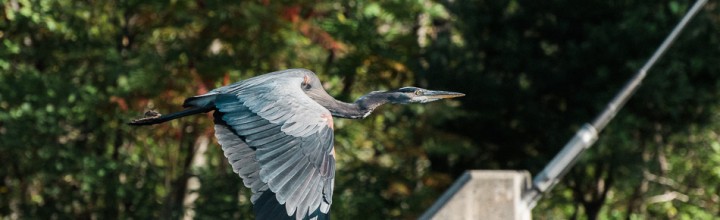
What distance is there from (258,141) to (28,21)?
9.90 meters

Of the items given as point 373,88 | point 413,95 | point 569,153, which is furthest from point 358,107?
point 373,88

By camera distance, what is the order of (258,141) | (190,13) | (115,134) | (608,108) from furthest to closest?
1. (115,134)
2. (190,13)
3. (608,108)
4. (258,141)

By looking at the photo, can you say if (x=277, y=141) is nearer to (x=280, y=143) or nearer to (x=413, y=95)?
(x=280, y=143)

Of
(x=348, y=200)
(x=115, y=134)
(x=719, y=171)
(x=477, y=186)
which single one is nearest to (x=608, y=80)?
(x=719, y=171)

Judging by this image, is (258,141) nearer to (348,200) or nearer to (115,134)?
(348,200)

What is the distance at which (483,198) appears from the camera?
14.0 m

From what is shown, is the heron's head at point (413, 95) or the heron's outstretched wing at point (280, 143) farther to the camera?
the heron's head at point (413, 95)

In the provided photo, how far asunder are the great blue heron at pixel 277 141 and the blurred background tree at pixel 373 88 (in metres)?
6.92

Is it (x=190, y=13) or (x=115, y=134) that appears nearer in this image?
(x=190, y=13)

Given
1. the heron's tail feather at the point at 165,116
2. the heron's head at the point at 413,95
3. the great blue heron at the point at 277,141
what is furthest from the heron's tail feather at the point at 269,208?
the heron's head at the point at 413,95

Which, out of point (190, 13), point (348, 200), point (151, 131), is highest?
point (190, 13)

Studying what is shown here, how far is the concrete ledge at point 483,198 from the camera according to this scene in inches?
546

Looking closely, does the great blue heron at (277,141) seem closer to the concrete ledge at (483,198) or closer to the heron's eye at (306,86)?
the heron's eye at (306,86)

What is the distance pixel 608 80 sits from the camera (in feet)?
60.4
